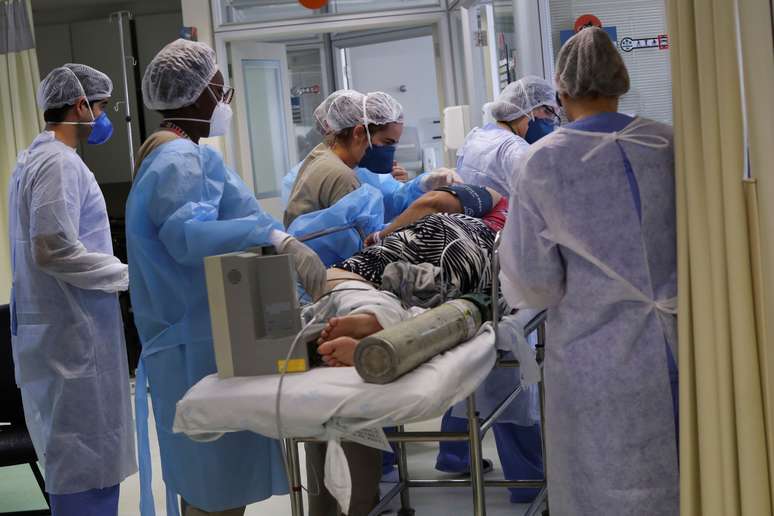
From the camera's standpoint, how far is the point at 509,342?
91.4 inches

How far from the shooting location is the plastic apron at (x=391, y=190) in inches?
149

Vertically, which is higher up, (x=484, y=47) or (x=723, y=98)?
(x=484, y=47)

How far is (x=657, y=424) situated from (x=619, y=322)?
0.25m

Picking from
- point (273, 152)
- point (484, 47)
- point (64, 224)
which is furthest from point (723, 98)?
point (273, 152)

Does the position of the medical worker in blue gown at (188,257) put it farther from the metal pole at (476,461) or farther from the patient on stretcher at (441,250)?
the metal pole at (476,461)

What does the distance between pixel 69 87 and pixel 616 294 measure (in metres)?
2.28

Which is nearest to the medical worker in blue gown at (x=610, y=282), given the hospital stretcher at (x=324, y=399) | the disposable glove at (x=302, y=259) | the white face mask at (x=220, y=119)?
the hospital stretcher at (x=324, y=399)

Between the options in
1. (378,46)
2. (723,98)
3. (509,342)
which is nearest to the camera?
(723,98)

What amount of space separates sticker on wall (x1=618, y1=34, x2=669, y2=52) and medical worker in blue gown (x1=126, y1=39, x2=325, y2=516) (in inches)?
89.0

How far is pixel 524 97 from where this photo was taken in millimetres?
4020

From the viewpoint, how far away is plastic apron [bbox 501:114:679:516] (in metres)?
2.08

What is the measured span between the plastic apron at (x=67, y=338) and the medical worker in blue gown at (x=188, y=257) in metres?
0.74

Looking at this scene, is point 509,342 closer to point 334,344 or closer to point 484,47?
point 334,344

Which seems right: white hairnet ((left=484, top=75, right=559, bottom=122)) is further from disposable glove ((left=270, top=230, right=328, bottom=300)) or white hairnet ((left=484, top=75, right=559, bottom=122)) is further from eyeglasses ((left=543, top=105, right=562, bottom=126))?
disposable glove ((left=270, top=230, right=328, bottom=300))
